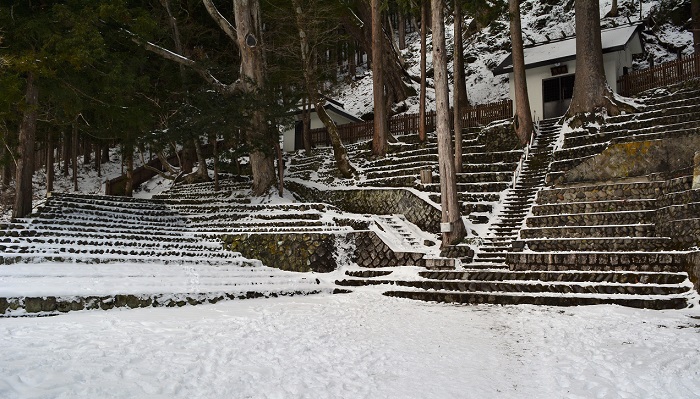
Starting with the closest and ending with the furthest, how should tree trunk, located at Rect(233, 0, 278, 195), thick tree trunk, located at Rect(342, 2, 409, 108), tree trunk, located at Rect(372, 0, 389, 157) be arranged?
tree trunk, located at Rect(233, 0, 278, 195) → tree trunk, located at Rect(372, 0, 389, 157) → thick tree trunk, located at Rect(342, 2, 409, 108)

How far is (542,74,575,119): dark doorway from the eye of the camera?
22.3 metres

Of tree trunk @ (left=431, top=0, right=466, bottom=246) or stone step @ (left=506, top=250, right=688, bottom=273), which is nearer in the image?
stone step @ (left=506, top=250, right=688, bottom=273)

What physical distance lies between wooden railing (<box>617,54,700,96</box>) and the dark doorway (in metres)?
A: 2.08

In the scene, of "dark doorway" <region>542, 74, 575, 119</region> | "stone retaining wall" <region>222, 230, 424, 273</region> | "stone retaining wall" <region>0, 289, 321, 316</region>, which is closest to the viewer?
"stone retaining wall" <region>0, 289, 321, 316</region>

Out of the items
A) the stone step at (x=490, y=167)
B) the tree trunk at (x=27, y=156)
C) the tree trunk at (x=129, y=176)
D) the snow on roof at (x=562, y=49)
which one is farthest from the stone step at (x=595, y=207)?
the tree trunk at (x=129, y=176)

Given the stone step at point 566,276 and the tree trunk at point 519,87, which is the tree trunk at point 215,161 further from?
the tree trunk at point 519,87

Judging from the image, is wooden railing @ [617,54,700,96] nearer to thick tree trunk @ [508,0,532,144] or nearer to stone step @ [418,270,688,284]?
thick tree trunk @ [508,0,532,144]

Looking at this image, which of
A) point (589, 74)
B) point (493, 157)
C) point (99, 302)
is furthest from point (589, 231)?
point (99, 302)

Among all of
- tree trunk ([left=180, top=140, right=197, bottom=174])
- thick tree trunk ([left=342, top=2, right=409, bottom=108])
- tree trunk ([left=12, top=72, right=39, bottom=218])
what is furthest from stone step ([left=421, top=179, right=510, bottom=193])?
thick tree trunk ([left=342, top=2, right=409, bottom=108])

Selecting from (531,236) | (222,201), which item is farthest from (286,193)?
(531,236)

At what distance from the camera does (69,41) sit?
540 inches

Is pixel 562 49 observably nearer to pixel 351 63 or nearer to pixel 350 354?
pixel 351 63

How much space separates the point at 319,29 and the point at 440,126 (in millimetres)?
12028

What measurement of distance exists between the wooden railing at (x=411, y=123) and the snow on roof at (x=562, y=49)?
213 centimetres
